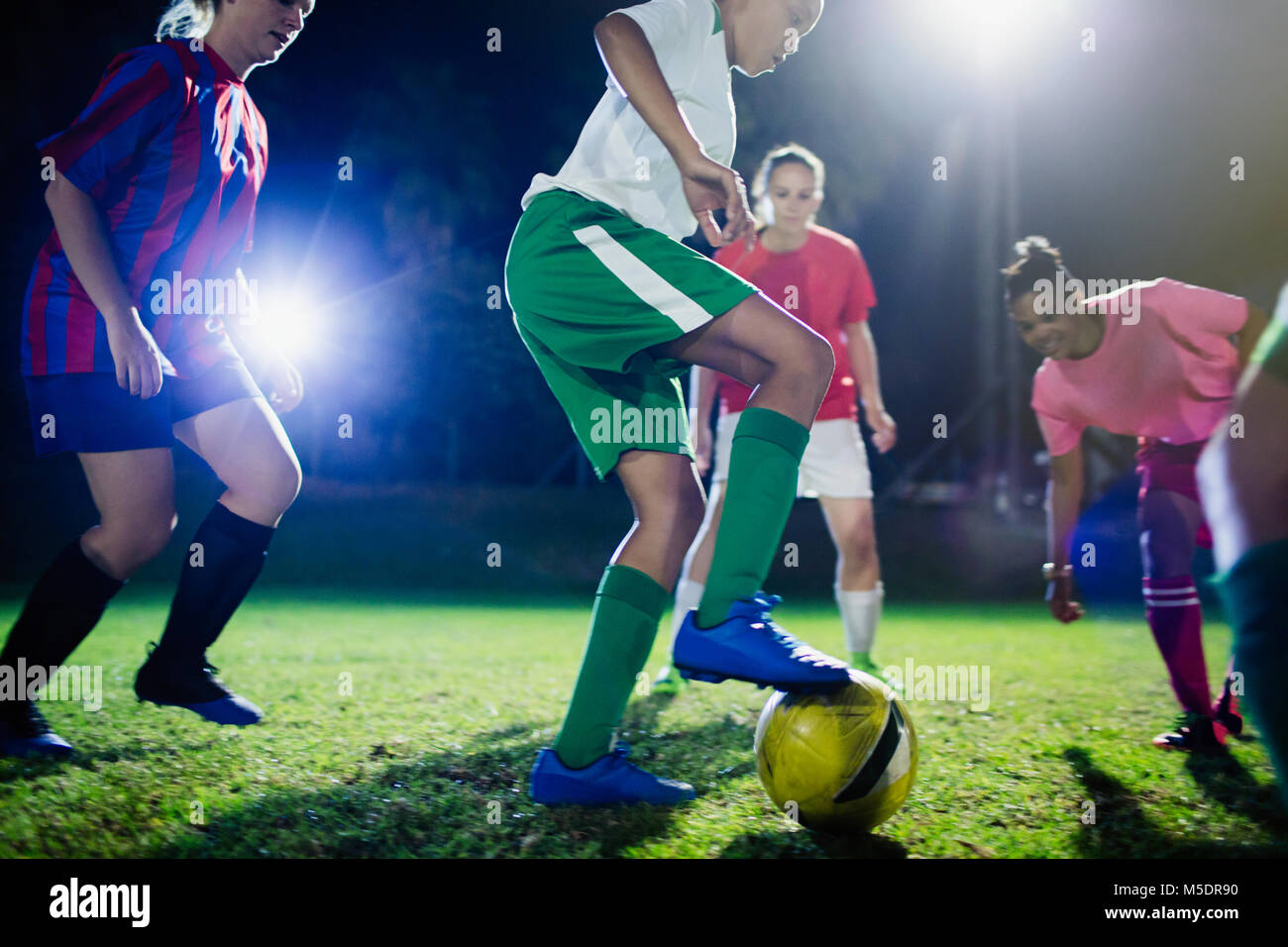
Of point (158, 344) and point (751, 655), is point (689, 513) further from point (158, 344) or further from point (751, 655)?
point (158, 344)

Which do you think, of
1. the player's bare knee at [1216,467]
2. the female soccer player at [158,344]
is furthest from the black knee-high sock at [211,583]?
the player's bare knee at [1216,467]

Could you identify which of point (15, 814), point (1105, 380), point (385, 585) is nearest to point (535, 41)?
point (385, 585)

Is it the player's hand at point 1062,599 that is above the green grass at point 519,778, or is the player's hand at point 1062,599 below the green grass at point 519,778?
above

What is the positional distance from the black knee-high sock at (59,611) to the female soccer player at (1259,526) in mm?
2526

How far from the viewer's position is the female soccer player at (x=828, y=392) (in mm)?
4176

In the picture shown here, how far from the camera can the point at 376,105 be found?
36.2 ft

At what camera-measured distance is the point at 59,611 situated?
254 centimetres

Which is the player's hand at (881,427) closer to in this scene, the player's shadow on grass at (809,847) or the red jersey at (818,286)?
the red jersey at (818,286)

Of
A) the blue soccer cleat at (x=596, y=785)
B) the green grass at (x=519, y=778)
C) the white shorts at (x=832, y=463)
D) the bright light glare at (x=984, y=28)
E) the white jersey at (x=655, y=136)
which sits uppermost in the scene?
the bright light glare at (x=984, y=28)

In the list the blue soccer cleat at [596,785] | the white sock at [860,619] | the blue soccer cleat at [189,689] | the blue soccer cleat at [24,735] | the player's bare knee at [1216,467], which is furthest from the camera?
the white sock at [860,619]

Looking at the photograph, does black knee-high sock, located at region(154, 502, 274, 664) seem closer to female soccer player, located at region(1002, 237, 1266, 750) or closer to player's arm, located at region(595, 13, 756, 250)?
player's arm, located at region(595, 13, 756, 250)

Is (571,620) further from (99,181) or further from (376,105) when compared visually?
(376,105)

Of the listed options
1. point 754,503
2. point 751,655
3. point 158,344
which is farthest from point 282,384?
point 751,655

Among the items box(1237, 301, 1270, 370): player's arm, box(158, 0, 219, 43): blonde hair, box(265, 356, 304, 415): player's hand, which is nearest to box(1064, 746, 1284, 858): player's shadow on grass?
box(1237, 301, 1270, 370): player's arm
